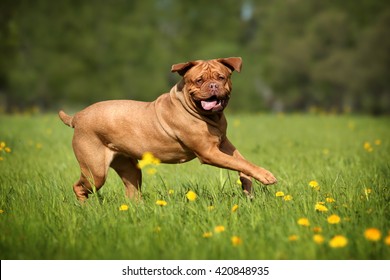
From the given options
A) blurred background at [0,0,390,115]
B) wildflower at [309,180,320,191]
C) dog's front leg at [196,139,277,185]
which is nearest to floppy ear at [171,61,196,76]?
dog's front leg at [196,139,277,185]

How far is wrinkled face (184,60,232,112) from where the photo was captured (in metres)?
4.37

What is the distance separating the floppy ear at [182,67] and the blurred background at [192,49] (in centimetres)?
2606

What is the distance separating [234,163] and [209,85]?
0.72 metres

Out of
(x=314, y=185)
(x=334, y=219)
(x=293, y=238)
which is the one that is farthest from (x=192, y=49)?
(x=293, y=238)

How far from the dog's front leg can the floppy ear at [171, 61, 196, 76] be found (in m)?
0.78

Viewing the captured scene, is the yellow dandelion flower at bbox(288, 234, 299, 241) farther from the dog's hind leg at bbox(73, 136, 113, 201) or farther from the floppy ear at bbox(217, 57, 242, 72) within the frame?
the dog's hind leg at bbox(73, 136, 113, 201)

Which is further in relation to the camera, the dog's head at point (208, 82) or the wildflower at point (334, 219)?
the dog's head at point (208, 82)

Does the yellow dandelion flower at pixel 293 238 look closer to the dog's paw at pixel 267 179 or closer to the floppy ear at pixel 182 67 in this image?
the dog's paw at pixel 267 179

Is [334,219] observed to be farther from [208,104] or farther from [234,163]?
[208,104]

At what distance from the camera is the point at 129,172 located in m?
5.27

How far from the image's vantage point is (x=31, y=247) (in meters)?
3.36

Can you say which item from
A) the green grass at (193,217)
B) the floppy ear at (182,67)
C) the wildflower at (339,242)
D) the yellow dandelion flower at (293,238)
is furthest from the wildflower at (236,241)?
the floppy ear at (182,67)

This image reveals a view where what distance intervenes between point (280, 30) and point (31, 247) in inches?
1298

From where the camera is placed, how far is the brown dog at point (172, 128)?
14.7 feet
